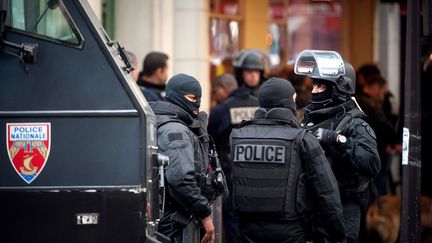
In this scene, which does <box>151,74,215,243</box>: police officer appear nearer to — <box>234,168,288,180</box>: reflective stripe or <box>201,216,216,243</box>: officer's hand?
<box>201,216,216,243</box>: officer's hand

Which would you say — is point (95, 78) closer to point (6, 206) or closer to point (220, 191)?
point (6, 206)

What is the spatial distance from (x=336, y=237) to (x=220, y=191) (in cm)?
98

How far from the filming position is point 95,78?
18.9 feet

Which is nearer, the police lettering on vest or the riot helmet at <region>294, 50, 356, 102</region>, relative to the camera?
the police lettering on vest

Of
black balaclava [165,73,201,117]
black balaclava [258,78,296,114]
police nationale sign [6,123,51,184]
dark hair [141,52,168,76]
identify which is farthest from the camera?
dark hair [141,52,168,76]

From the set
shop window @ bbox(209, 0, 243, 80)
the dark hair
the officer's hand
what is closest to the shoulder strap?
the officer's hand

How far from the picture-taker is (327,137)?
299 inches

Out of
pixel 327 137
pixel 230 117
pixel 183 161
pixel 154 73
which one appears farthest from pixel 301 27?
pixel 183 161

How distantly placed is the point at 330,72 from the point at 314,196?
3.93 ft

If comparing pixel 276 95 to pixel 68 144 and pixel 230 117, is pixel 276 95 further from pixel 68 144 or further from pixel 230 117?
pixel 230 117

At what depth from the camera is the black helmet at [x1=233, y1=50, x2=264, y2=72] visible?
36.2 feet

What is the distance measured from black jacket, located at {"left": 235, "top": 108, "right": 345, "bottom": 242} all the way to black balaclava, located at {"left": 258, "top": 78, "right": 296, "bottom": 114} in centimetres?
10

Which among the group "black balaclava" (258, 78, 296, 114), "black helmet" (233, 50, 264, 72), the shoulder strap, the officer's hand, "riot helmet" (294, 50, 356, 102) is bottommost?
the officer's hand

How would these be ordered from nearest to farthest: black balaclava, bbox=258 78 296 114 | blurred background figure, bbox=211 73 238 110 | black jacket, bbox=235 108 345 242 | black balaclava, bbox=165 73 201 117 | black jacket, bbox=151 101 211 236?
1. black jacket, bbox=235 108 345 242
2. black jacket, bbox=151 101 211 236
3. black balaclava, bbox=258 78 296 114
4. black balaclava, bbox=165 73 201 117
5. blurred background figure, bbox=211 73 238 110
